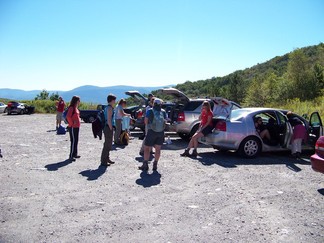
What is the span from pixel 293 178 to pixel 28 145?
890 cm

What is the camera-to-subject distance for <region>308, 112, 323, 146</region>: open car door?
9.99m

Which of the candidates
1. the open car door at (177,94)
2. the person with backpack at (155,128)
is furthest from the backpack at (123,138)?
the person with backpack at (155,128)

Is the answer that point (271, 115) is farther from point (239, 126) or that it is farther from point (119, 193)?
point (119, 193)

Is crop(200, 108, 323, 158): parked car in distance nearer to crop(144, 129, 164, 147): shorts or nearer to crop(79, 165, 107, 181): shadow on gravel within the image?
crop(144, 129, 164, 147): shorts

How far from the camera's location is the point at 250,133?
9586mm

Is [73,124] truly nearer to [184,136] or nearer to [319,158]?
[184,136]

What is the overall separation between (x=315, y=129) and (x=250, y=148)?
86.5 inches

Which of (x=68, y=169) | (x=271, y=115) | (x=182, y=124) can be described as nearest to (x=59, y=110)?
(x=182, y=124)

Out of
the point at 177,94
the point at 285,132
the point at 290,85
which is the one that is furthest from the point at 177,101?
the point at 290,85

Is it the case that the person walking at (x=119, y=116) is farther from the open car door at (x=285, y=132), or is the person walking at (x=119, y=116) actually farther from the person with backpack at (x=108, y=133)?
the open car door at (x=285, y=132)

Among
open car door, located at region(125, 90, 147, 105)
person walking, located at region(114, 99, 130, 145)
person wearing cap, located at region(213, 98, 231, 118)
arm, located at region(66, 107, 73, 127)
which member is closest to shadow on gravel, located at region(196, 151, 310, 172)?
person wearing cap, located at region(213, 98, 231, 118)

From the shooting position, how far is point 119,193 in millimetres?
6012

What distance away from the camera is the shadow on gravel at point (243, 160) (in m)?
8.81

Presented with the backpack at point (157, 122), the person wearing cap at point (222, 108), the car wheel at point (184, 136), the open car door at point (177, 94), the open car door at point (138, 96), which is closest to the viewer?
the backpack at point (157, 122)
